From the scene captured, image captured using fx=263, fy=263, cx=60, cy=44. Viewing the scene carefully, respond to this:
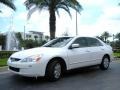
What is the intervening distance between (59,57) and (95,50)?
7.81ft

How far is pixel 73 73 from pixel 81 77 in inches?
35.7

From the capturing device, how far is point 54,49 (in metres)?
9.51

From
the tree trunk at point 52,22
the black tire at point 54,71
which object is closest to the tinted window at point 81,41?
the black tire at point 54,71

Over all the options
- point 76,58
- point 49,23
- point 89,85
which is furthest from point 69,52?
point 49,23

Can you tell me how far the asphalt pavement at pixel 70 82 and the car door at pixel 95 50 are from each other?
0.62 metres

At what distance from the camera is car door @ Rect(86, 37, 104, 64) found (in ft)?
35.9

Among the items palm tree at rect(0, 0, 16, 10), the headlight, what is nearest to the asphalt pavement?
the headlight

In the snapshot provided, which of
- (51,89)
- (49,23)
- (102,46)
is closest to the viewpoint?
(51,89)

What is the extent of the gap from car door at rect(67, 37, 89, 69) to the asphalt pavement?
20.5 inches

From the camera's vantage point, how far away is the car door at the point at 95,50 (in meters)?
10.9

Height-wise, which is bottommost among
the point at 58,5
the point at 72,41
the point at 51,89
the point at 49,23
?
the point at 51,89

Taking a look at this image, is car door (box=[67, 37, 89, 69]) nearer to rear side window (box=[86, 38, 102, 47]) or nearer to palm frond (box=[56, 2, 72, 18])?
rear side window (box=[86, 38, 102, 47])

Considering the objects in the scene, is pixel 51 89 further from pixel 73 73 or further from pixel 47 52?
pixel 73 73

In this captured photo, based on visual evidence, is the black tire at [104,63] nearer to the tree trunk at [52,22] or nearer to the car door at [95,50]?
the car door at [95,50]
